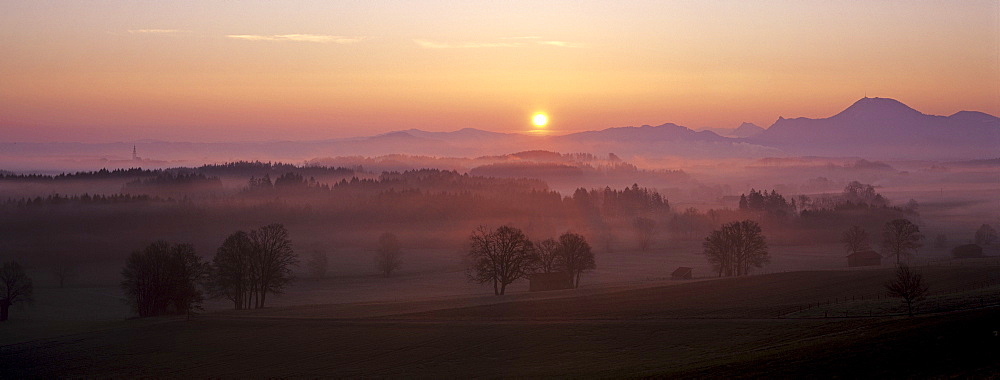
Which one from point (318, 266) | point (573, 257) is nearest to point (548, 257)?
point (573, 257)

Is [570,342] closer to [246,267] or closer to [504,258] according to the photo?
[504,258]

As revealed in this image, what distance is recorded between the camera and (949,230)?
17925 centimetres

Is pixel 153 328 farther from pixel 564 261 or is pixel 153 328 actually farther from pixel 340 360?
pixel 564 261

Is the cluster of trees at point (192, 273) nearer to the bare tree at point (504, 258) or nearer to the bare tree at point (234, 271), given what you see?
the bare tree at point (234, 271)

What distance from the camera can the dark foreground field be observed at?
3334cm

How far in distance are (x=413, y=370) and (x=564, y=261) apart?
55.6 m

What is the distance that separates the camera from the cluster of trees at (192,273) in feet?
247

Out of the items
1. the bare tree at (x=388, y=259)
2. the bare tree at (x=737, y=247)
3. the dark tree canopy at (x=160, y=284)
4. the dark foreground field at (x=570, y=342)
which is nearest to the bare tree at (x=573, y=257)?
the bare tree at (x=737, y=247)

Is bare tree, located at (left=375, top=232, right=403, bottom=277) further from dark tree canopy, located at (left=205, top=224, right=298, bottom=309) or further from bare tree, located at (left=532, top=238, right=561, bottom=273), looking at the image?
dark tree canopy, located at (left=205, top=224, right=298, bottom=309)

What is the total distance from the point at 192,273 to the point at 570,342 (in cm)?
4486

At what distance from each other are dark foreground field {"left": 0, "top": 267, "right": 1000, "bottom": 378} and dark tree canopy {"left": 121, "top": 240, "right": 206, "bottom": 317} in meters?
6.78

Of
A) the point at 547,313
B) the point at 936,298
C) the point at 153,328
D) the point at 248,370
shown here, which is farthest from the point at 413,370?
the point at 936,298

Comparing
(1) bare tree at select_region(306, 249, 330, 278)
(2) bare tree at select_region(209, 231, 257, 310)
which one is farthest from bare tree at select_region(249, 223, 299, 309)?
(1) bare tree at select_region(306, 249, 330, 278)

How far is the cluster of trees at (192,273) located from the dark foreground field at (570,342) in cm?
756
